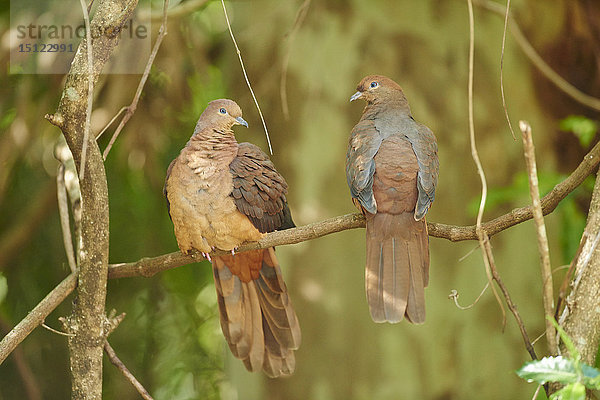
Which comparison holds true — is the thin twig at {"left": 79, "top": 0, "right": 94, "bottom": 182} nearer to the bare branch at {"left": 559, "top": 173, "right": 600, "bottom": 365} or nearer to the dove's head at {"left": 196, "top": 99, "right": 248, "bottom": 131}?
the dove's head at {"left": 196, "top": 99, "right": 248, "bottom": 131}

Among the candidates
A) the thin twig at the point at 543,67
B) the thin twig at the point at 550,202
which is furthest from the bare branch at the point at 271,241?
the thin twig at the point at 543,67

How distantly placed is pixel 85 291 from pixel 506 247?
2.86 metres

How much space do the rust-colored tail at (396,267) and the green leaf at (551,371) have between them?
56 cm

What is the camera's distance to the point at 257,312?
298 cm

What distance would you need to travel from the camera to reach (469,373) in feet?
14.5

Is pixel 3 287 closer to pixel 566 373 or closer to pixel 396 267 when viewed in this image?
pixel 396 267

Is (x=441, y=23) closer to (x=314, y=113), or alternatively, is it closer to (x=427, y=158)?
(x=314, y=113)

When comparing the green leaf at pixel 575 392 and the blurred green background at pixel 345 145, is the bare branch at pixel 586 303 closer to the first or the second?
the green leaf at pixel 575 392

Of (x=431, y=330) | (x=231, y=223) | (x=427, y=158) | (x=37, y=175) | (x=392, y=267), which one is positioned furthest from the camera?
(x=37, y=175)

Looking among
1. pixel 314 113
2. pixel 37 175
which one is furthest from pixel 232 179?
pixel 37 175

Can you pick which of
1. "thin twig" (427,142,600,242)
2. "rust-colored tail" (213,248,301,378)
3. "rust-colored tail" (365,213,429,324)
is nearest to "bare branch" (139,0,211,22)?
"rust-colored tail" (213,248,301,378)

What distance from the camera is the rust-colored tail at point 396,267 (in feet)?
7.53

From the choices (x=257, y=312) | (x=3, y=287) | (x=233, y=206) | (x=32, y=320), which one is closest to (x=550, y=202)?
(x=233, y=206)

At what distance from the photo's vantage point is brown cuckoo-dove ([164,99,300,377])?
275 centimetres
